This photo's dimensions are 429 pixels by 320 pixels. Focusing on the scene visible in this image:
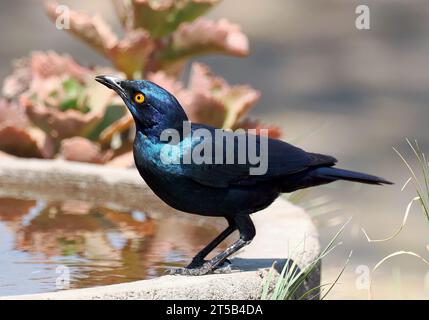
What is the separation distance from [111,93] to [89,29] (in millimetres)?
454

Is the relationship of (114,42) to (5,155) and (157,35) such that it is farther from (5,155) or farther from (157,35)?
(5,155)

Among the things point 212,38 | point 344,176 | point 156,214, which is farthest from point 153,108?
point 212,38

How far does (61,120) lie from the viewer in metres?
5.57

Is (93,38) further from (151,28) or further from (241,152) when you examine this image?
(241,152)

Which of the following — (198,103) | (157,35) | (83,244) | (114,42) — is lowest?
(83,244)

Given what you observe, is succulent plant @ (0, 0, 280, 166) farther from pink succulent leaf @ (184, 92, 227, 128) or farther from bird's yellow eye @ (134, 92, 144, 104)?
bird's yellow eye @ (134, 92, 144, 104)

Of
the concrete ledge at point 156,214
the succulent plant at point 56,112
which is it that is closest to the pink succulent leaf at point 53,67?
the succulent plant at point 56,112

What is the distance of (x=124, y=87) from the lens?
3.70 meters

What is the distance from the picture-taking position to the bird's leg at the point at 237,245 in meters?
3.61

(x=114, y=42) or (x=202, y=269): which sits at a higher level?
(x=114, y=42)

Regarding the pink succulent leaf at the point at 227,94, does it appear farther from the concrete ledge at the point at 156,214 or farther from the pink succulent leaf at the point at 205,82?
the concrete ledge at the point at 156,214

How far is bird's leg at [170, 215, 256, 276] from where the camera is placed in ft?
11.8

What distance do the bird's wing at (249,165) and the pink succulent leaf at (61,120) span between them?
189 cm
